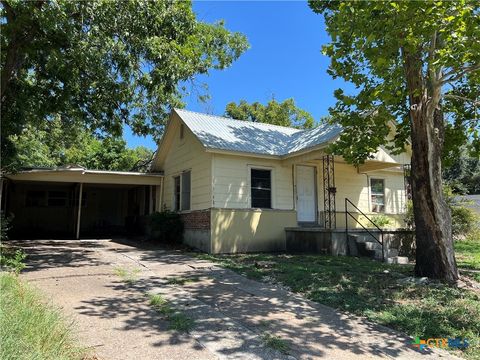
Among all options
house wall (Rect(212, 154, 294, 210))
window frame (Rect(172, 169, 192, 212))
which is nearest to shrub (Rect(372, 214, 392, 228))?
house wall (Rect(212, 154, 294, 210))

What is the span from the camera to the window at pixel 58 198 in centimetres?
2297

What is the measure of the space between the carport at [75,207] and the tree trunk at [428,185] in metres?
12.5

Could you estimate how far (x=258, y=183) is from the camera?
45.2ft

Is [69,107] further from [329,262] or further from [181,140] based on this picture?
[329,262]

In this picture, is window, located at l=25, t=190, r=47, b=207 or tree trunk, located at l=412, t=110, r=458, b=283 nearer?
tree trunk, located at l=412, t=110, r=458, b=283

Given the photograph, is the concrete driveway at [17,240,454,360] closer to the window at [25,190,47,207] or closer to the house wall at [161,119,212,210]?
the house wall at [161,119,212,210]

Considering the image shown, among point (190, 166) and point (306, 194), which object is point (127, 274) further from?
point (306, 194)

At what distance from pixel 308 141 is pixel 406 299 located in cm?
829

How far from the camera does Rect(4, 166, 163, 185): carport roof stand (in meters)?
15.7

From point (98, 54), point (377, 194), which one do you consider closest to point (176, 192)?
point (98, 54)

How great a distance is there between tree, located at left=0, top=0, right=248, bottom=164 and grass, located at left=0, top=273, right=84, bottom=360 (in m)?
6.50

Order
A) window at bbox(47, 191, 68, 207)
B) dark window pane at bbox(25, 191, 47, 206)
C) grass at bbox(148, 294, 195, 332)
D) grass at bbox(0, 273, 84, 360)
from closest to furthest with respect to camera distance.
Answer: grass at bbox(0, 273, 84, 360) → grass at bbox(148, 294, 195, 332) → dark window pane at bbox(25, 191, 47, 206) → window at bbox(47, 191, 68, 207)

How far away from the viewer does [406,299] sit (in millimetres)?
6688

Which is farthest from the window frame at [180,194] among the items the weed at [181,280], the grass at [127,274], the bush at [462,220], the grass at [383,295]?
the bush at [462,220]
